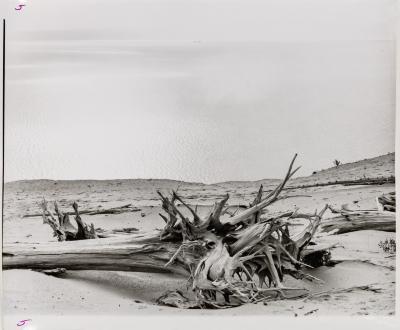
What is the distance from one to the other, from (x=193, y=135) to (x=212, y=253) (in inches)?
10.4

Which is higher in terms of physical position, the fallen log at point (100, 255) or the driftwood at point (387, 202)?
the driftwood at point (387, 202)

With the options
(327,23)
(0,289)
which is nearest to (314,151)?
(327,23)

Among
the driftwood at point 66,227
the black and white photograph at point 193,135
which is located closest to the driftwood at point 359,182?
the black and white photograph at point 193,135

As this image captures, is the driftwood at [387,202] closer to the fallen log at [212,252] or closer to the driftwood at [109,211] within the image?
the fallen log at [212,252]

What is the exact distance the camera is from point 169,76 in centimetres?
99

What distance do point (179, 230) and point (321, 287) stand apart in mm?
340

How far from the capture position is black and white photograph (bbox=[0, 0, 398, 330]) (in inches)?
39.0

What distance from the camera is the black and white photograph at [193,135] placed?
0.99 m

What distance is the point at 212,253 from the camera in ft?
3.21

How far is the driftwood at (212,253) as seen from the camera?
98 cm

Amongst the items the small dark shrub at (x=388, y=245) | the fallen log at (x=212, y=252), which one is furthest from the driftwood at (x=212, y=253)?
the small dark shrub at (x=388, y=245)

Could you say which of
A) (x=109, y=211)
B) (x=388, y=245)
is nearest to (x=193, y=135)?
(x=109, y=211)

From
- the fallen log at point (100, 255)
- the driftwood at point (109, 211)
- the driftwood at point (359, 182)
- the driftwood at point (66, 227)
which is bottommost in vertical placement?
the fallen log at point (100, 255)

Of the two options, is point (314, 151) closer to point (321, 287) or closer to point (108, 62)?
point (321, 287)
